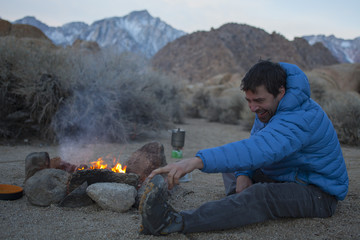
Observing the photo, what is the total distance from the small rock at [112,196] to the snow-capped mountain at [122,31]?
7632 cm

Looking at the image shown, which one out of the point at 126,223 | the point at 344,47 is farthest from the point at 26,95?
the point at 344,47

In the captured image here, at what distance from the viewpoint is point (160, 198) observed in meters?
2.01

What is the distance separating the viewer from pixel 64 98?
643cm

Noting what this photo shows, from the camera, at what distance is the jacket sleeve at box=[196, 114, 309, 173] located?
1.84m

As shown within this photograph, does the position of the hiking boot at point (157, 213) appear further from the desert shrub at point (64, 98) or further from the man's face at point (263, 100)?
the desert shrub at point (64, 98)

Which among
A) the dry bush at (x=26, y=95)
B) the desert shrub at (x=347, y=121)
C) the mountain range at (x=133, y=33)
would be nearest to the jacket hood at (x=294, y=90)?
the dry bush at (x=26, y=95)

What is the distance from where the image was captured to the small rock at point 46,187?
108 inches

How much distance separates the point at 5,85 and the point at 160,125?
11.4ft

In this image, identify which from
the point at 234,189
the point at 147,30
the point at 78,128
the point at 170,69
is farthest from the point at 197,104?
the point at 147,30

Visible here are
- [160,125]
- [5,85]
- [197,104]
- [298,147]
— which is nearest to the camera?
[298,147]

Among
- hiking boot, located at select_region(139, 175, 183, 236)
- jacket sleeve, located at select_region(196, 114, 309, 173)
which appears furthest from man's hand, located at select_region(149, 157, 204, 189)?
hiking boot, located at select_region(139, 175, 183, 236)

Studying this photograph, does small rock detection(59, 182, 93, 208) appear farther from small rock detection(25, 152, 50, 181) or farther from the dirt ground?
small rock detection(25, 152, 50, 181)

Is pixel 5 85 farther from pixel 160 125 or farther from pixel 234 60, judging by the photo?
pixel 234 60

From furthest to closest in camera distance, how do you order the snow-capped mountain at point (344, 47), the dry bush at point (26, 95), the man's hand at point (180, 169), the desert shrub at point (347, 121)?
the snow-capped mountain at point (344, 47) → the desert shrub at point (347, 121) → the dry bush at point (26, 95) → the man's hand at point (180, 169)
